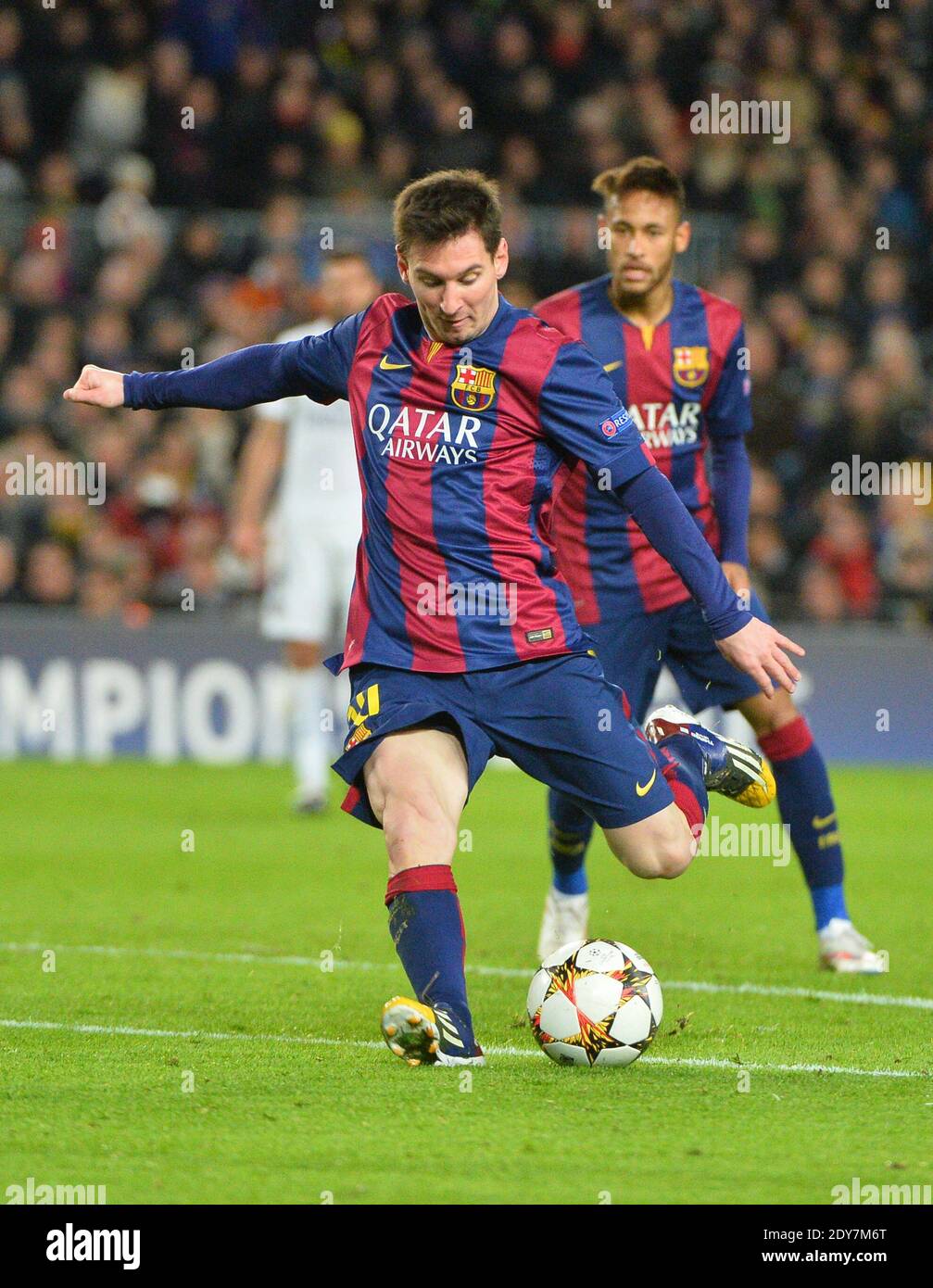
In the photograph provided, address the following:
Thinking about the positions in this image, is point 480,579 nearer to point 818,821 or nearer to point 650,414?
point 650,414

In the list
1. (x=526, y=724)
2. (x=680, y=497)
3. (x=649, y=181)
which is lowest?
(x=526, y=724)

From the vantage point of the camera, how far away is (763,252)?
54.3 ft

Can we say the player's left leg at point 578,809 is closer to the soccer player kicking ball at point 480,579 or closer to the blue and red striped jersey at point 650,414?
the blue and red striped jersey at point 650,414

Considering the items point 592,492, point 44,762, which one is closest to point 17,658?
point 44,762

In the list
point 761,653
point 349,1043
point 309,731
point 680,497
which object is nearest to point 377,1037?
point 349,1043

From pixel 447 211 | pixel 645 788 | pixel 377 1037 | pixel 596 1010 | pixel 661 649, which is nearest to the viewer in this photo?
pixel 447 211

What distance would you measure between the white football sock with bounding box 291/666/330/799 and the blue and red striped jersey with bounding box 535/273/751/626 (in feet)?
13.0

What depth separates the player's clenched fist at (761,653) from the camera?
5.06 m

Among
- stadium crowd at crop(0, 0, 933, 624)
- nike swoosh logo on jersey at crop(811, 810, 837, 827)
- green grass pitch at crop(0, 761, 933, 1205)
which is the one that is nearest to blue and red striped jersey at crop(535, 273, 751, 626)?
nike swoosh logo on jersey at crop(811, 810, 837, 827)

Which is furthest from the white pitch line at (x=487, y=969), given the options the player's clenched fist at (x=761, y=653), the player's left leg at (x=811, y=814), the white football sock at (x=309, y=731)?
the white football sock at (x=309, y=731)

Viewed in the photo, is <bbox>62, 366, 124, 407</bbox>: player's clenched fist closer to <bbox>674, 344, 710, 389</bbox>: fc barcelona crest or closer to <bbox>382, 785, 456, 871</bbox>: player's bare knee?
<bbox>382, 785, 456, 871</bbox>: player's bare knee

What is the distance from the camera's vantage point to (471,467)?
5133 millimetres

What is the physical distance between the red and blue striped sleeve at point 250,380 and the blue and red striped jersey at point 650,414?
138 centimetres

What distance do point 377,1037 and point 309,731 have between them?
5.11 meters
